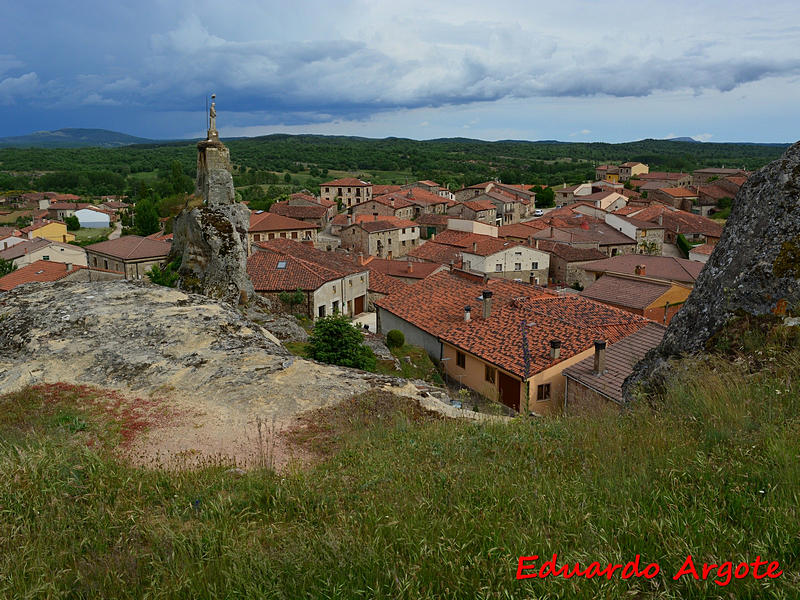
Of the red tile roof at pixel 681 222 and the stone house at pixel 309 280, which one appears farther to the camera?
the red tile roof at pixel 681 222

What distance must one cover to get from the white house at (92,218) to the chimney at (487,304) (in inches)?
3198

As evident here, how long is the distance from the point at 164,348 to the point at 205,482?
5.92 meters

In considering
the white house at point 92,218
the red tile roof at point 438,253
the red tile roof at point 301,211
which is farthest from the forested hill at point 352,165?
the red tile roof at point 438,253

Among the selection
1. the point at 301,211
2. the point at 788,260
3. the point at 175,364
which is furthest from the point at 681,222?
the point at 175,364

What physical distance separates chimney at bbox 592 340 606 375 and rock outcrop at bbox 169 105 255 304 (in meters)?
11.8

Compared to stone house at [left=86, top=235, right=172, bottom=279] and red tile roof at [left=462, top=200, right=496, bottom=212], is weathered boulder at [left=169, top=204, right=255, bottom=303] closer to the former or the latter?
stone house at [left=86, top=235, right=172, bottom=279]

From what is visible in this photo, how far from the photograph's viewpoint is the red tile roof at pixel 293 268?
106 ft

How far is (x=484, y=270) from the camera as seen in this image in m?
46.9

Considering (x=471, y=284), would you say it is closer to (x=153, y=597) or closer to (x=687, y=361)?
(x=687, y=361)

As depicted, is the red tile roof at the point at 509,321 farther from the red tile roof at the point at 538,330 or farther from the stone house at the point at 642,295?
the stone house at the point at 642,295

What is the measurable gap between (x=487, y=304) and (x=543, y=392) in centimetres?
497

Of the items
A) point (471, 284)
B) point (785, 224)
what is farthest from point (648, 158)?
point (785, 224)

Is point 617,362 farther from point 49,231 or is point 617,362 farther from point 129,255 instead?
point 49,231

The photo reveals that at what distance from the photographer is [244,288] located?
20375 millimetres
